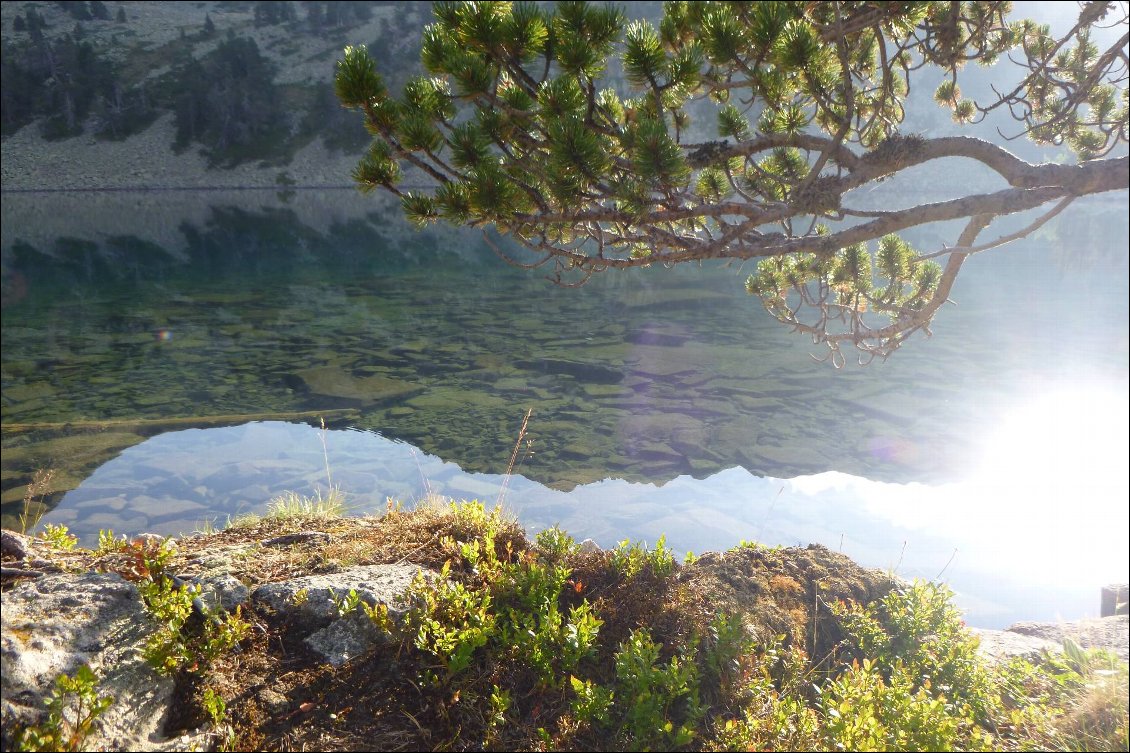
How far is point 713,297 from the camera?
94.6 ft

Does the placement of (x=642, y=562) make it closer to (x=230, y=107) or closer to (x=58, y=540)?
(x=58, y=540)

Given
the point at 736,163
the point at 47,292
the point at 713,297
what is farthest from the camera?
the point at 713,297

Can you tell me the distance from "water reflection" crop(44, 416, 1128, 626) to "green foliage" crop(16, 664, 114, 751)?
5.14 m

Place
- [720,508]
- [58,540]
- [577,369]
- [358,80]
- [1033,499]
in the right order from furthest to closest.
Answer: [577,369] < [1033,499] < [720,508] < [358,80] < [58,540]

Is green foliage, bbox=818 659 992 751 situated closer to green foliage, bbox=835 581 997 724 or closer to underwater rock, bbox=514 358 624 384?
green foliage, bbox=835 581 997 724

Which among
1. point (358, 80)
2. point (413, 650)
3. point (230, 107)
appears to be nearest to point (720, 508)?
point (413, 650)

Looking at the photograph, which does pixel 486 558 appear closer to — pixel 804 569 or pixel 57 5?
pixel 804 569

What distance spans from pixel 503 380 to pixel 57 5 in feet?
472

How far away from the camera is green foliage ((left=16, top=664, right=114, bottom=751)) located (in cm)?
265

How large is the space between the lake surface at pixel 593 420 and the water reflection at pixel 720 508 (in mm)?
44

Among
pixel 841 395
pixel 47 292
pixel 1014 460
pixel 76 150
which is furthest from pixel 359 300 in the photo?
pixel 76 150

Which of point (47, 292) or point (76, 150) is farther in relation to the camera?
point (76, 150)

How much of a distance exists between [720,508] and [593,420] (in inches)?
149

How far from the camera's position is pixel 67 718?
2828 mm
